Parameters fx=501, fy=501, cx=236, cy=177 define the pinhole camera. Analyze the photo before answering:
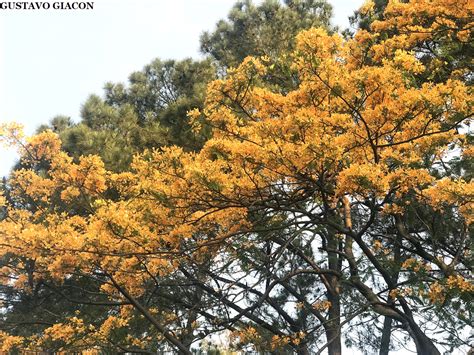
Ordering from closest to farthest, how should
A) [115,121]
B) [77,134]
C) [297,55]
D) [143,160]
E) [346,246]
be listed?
[297,55] < [143,160] < [346,246] < [77,134] < [115,121]

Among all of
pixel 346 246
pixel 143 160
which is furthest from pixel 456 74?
pixel 143 160

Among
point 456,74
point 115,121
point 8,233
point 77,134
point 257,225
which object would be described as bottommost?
point 8,233

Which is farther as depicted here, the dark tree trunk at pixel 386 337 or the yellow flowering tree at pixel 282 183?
the dark tree trunk at pixel 386 337

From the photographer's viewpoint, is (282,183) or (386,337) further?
(386,337)

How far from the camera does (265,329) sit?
8070mm

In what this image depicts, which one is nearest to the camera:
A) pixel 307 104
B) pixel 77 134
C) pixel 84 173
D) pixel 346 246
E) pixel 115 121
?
pixel 307 104

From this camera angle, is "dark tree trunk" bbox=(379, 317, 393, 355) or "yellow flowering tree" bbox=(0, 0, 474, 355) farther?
"dark tree trunk" bbox=(379, 317, 393, 355)

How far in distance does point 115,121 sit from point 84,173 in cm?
400

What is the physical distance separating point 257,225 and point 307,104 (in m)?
1.61

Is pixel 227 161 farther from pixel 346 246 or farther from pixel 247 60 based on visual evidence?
pixel 346 246

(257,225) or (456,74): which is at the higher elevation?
(456,74)

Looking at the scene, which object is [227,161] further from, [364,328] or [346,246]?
[364,328]

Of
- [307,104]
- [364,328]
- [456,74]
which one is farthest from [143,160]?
[364,328]

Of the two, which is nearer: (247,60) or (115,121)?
(247,60)
